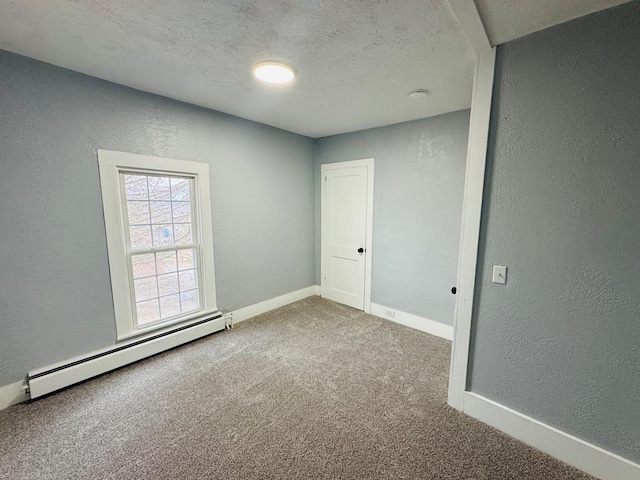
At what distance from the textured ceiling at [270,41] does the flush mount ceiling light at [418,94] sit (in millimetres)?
70

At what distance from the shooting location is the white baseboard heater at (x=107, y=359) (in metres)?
2.02

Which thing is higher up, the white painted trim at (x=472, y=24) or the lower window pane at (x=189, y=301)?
the white painted trim at (x=472, y=24)

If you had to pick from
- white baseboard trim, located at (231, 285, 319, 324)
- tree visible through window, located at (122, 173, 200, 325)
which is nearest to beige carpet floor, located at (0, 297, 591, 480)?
tree visible through window, located at (122, 173, 200, 325)

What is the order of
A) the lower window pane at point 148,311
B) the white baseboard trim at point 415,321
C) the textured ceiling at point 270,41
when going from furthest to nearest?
the white baseboard trim at point 415,321 → the lower window pane at point 148,311 → the textured ceiling at point 270,41

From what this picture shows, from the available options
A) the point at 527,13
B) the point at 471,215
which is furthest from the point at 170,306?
the point at 527,13

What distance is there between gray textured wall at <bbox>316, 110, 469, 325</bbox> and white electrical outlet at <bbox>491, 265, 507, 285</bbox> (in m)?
1.25

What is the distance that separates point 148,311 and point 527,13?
3583mm

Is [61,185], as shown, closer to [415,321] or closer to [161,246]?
[161,246]

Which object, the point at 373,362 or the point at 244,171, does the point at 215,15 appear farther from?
the point at 373,362

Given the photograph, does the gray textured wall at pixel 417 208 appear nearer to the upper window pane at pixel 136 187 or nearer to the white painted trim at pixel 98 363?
the white painted trim at pixel 98 363

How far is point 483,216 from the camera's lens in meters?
1.71

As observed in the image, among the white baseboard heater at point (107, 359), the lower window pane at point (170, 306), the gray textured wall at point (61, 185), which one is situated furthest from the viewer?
the lower window pane at point (170, 306)

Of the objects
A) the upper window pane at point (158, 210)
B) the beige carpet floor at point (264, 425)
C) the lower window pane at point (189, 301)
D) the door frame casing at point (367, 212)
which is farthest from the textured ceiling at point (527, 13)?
the lower window pane at point (189, 301)

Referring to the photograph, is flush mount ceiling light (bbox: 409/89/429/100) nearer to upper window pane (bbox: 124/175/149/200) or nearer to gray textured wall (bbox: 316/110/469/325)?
gray textured wall (bbox: 316/110/469/325)
